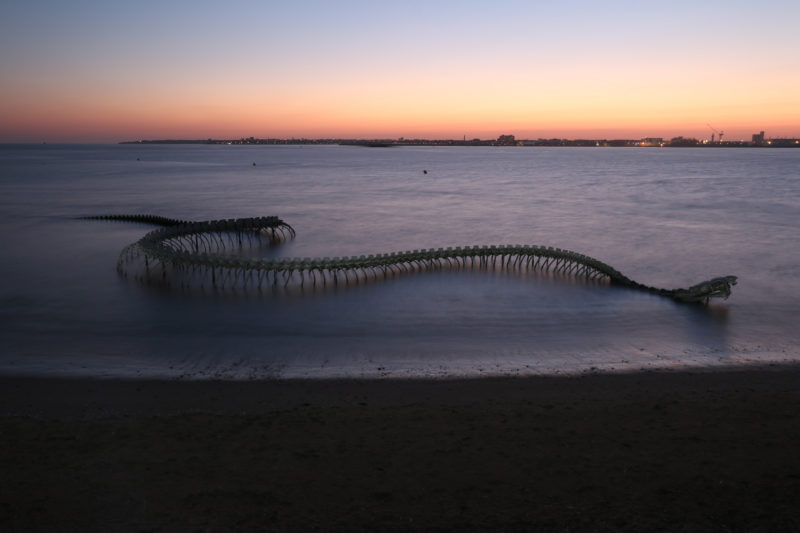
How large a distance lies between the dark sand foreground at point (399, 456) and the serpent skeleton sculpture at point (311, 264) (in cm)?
943

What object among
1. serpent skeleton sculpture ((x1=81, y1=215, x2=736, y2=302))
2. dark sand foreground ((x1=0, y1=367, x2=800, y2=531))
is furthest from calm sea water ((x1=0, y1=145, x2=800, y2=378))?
dark sand foreground ((x1=0, y1=367, x2=800, y2=531))

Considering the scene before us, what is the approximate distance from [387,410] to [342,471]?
2.26 m

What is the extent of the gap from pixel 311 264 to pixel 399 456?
528 inches

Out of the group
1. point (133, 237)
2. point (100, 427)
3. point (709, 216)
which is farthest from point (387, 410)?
point (709, 216)

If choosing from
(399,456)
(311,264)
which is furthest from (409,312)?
(399,456)

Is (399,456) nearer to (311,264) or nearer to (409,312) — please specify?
(409,312)

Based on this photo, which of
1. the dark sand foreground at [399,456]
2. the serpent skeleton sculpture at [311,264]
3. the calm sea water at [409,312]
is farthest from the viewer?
the serpent skeleton sculpture at [311,264]

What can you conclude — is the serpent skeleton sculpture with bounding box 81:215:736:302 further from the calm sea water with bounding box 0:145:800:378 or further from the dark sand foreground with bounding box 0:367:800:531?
the dark sand foreground with bounding box 0:367:800:531

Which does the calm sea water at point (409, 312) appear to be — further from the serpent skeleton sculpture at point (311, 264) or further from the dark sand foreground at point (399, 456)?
the dark sand foreground at point (399, 456)

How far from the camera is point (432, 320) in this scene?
1772 centimetres

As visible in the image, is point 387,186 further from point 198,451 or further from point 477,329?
point 198,451

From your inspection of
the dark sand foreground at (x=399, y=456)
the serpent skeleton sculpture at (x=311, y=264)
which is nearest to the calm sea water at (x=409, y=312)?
the serpent skeleton sculpture at (x=311, y=264)

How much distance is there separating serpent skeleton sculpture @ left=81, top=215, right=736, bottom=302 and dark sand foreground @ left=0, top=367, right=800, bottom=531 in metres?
9.43

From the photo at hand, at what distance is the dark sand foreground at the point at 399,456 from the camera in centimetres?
694
